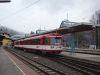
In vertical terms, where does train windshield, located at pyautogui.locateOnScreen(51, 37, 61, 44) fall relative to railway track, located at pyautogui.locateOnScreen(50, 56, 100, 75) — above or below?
above

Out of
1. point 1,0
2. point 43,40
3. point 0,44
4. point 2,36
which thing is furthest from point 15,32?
point 1,0

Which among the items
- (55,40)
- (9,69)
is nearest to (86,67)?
(9,69)

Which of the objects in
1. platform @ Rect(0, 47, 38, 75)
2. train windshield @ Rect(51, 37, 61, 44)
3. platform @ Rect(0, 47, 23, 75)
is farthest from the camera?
train windshield @ Rect(51, 37, 61, 44)

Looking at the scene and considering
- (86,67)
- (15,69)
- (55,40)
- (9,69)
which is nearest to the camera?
(15,69)

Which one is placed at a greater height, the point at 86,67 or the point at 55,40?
the point at 55,40

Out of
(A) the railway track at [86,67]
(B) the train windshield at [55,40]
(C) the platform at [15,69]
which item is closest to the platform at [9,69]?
(C) the platform at [15,69]

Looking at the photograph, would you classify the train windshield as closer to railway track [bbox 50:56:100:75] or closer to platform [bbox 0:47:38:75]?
platform [bbox 0:47:38:75]

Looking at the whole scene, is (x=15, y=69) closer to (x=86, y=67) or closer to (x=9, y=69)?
(x=9, y=69)

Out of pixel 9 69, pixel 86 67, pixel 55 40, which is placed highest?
pixel 55 40

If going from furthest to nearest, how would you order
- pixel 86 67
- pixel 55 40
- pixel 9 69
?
pixel 55 40, pixel 86 67, pixel 9 69

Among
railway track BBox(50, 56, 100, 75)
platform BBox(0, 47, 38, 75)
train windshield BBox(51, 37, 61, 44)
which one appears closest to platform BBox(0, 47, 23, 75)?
platform BBox(0, 47, 38, 75)

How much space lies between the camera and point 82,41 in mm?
119938

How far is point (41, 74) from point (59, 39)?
1832 centimetres

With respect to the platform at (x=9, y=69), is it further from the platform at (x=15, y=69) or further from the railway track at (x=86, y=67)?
the railway track at (x=86, y=67)
